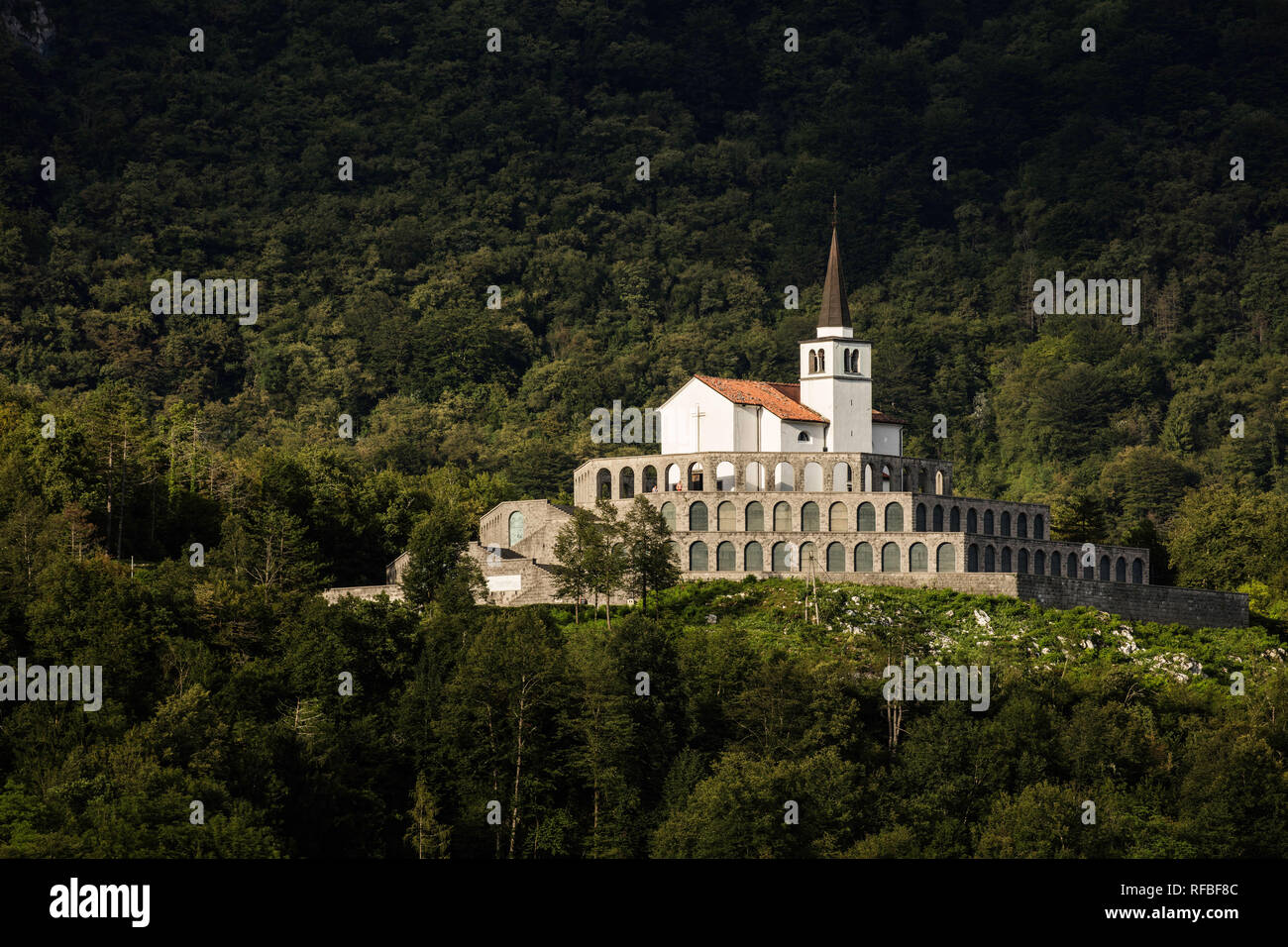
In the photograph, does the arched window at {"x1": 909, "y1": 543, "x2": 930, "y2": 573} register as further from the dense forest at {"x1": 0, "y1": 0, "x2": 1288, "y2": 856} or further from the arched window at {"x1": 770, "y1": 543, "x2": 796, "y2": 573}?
the arched window at {"x1": 770, "y1": 543, "x2": 796, "y2": 573}

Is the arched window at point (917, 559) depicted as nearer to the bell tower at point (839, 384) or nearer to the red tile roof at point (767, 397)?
the bell tower at point (839, 384)

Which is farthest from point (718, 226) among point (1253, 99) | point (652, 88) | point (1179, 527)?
point (1179, 527)

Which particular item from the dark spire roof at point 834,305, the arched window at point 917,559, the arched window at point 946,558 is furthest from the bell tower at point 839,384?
the arched window at point 946,558

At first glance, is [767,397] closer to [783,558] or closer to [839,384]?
[839,384]

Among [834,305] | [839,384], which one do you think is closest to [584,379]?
[834,305]

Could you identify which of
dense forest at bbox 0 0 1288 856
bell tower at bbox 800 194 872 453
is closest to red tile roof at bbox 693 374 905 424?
bell tower at bbox 800 194 872 453

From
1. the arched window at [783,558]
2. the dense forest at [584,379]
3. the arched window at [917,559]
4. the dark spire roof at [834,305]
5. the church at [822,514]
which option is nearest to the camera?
the dense forest at [584,379]

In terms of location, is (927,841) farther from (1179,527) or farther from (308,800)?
Answer: (1179,527)
